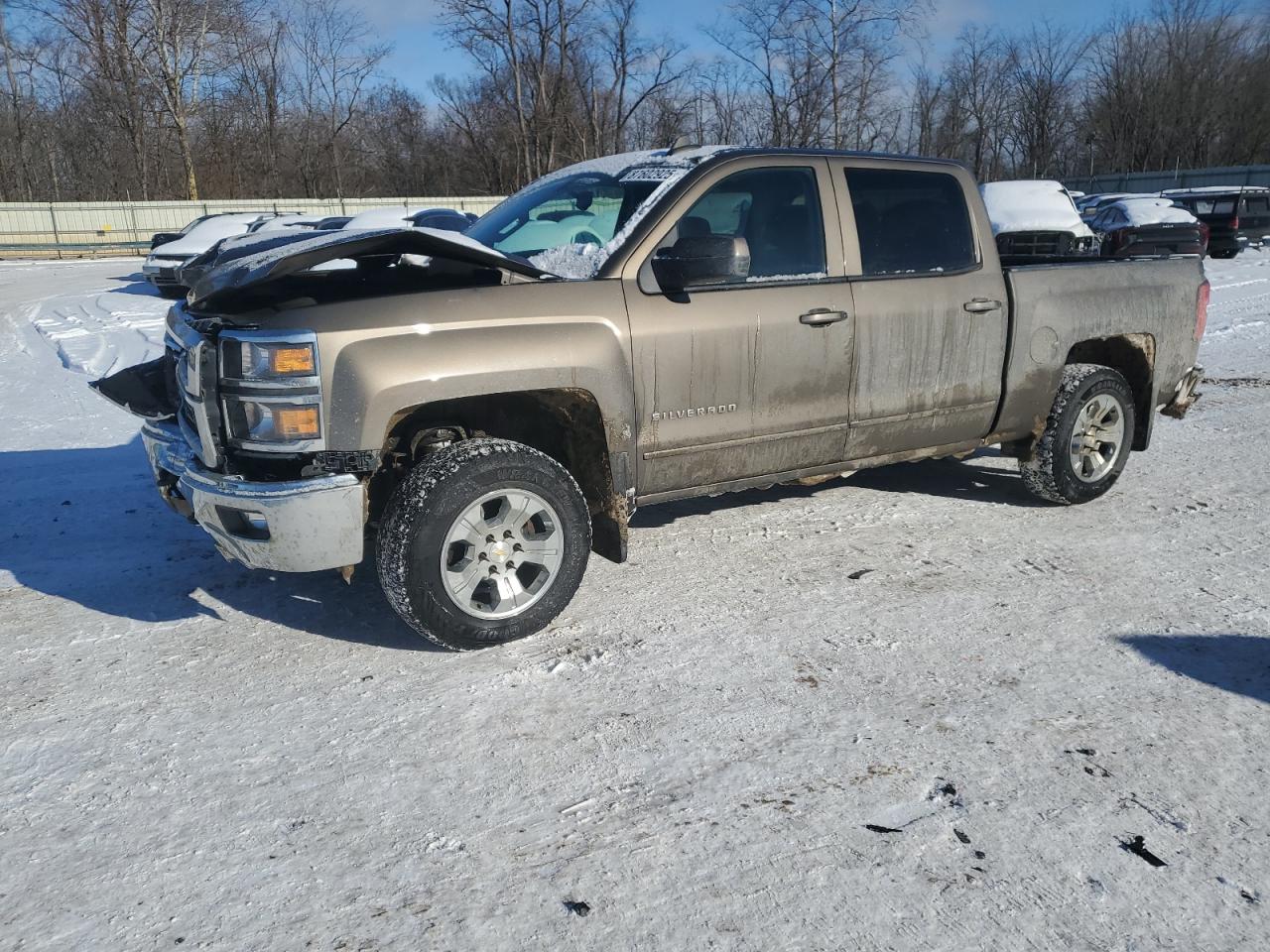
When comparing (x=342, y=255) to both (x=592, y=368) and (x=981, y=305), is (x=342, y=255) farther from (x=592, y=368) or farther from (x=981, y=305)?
(x=981, y=305)

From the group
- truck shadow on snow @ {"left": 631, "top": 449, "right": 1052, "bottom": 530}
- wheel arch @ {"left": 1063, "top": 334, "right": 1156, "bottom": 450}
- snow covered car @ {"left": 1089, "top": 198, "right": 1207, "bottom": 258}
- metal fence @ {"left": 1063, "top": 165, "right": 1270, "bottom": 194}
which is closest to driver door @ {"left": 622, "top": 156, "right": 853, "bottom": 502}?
truck shadow on snow @ {"left": 631, "top": 449, "right": 1052, "bottom": 530}

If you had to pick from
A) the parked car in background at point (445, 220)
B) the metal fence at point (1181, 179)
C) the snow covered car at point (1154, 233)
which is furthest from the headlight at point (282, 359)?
the metal fence at point (1181, 179)

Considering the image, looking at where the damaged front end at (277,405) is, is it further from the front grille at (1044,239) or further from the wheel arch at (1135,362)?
the front grille at (1044,239)

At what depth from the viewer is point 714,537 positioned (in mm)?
4910

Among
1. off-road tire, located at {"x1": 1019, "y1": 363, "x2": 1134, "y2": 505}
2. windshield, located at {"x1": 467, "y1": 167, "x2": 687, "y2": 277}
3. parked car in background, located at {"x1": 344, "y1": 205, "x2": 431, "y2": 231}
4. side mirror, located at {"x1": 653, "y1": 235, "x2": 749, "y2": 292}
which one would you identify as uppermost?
parked car in background, located at {"x1": 344, "y1": 205, "x2": 431, "y2": 231}

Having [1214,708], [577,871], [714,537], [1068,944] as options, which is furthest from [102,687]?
[1214,708]

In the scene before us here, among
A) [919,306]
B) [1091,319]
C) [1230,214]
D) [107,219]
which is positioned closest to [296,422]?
[919,306]

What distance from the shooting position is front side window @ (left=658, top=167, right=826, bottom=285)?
13.7ft

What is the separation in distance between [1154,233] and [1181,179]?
31.7 meters

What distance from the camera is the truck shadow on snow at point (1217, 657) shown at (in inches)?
131

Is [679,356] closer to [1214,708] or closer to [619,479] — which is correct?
[619,479]

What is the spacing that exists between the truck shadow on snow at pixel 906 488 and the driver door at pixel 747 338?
107 cm

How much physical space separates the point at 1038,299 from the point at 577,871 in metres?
3.94

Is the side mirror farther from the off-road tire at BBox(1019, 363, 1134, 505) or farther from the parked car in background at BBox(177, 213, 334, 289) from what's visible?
the off-road tire at BBox(1019, 363, 1134, 505)
